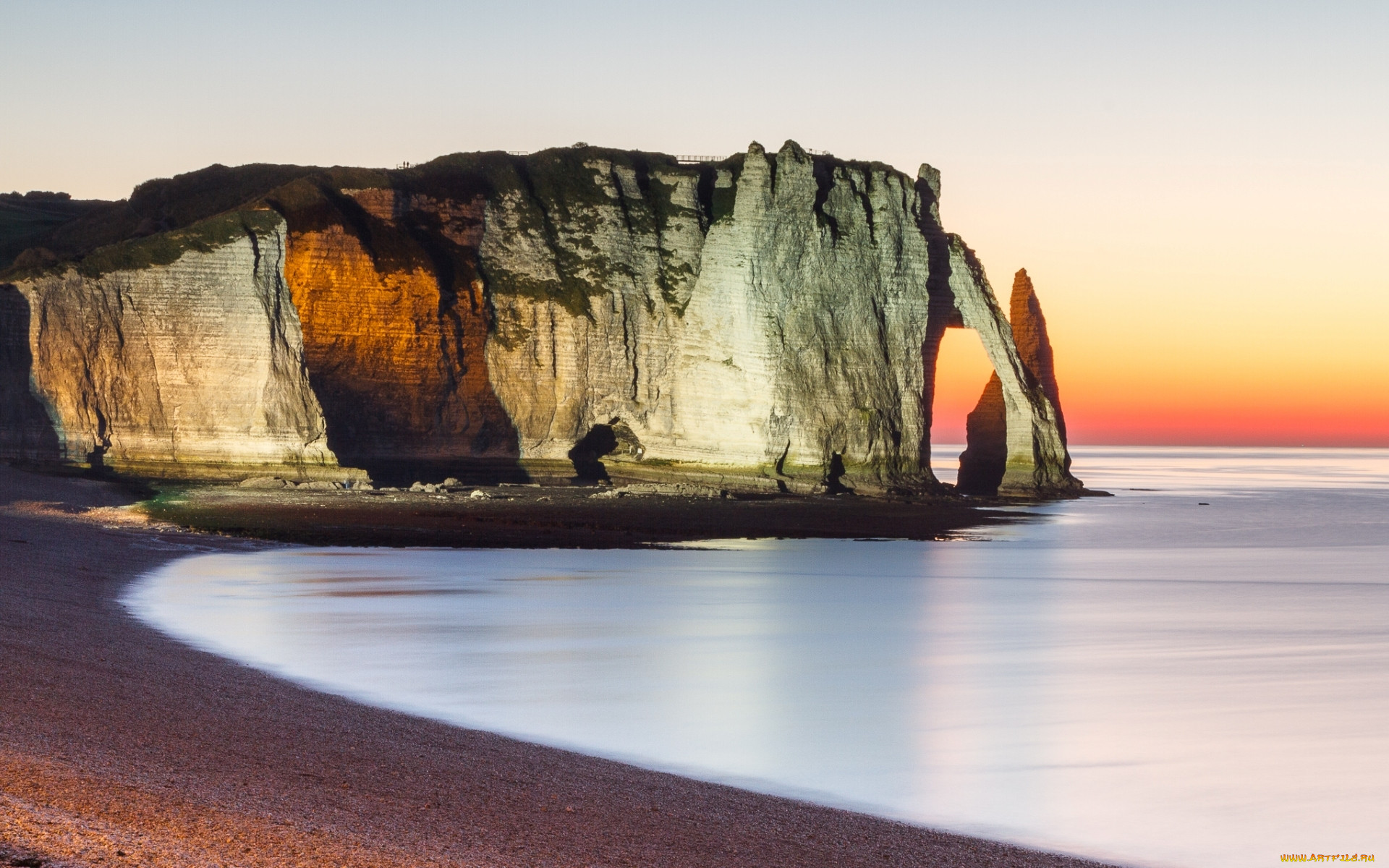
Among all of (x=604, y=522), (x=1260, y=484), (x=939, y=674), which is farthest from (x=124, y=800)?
(x=1260, y=484)

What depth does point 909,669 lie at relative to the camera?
14.4 meters

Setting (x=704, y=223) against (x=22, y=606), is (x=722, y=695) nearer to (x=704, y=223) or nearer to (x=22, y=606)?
(x=22, y=606)

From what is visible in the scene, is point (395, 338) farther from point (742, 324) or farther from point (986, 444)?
point (986, 444)

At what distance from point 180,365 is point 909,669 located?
39468 millimetres

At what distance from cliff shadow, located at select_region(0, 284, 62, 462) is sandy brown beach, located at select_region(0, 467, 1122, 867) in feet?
136

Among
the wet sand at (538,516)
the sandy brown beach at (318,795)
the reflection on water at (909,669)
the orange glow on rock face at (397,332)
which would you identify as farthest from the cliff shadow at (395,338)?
the sandy brown beach at (318,795)

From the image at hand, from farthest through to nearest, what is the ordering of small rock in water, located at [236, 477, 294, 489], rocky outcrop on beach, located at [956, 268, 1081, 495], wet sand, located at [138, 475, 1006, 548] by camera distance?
1. rocky outcrop on beach, located at [956, 268, 1081, 495]
2. small rock in water, located at [236, 477, 294, 489]
3. wet sand, located at [138, 475, 1006, 548]

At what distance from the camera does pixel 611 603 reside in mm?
19375

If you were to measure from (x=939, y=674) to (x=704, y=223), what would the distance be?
137 feet

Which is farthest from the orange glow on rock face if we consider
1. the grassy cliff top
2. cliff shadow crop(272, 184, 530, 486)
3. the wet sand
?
the wet sand

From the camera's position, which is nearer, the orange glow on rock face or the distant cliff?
the distant cliff

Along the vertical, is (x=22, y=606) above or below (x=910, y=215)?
below

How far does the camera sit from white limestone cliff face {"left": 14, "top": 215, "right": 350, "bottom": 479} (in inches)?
1806

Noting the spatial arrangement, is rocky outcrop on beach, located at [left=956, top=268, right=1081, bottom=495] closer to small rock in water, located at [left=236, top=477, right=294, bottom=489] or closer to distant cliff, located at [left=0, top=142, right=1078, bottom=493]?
distant cliff, located at [left=0, top=142, right=1078, bottom=493]
